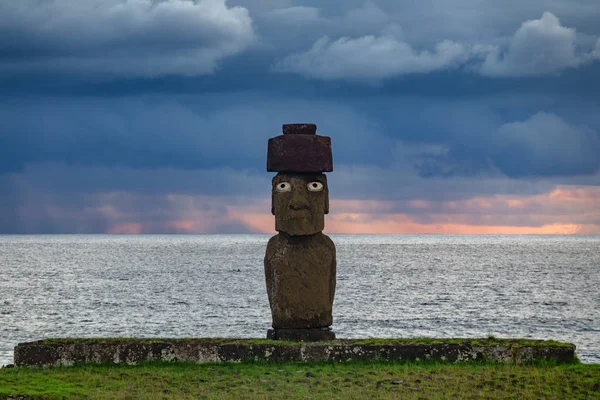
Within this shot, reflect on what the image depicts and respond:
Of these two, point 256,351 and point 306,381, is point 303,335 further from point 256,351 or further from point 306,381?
point 306,381

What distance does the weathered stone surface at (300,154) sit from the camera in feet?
54.9

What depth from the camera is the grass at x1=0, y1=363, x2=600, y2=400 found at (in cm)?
1225

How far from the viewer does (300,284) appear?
16719mm

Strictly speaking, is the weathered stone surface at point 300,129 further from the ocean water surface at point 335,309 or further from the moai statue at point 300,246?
the ocean water surface at point 335,309

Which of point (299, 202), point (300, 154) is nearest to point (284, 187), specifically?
point (299, 202)

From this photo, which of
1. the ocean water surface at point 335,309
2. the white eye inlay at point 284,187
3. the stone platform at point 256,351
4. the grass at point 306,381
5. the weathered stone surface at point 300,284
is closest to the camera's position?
the grass at point 306,381

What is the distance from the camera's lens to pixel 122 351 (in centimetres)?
1509

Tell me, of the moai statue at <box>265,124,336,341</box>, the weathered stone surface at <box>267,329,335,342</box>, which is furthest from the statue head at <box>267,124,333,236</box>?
the weathered stone surface at <box>267,329,335,342</box>

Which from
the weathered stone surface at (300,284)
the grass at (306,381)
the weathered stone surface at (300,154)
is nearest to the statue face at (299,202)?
the weathered stone surface at (300,154)

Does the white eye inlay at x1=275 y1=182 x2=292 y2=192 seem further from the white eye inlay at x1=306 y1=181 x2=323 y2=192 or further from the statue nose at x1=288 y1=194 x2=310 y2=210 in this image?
the white eye inlay at x1=306 y1=181 x2=323 y2=192

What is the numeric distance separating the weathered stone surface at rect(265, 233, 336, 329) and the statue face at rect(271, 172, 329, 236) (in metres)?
0.36

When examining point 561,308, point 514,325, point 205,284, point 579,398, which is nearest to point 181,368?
point 579,398

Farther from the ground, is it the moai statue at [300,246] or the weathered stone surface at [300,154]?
the weathered stone surface at [300,154]

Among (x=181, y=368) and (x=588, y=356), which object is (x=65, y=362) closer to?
(x=181, y=368)
